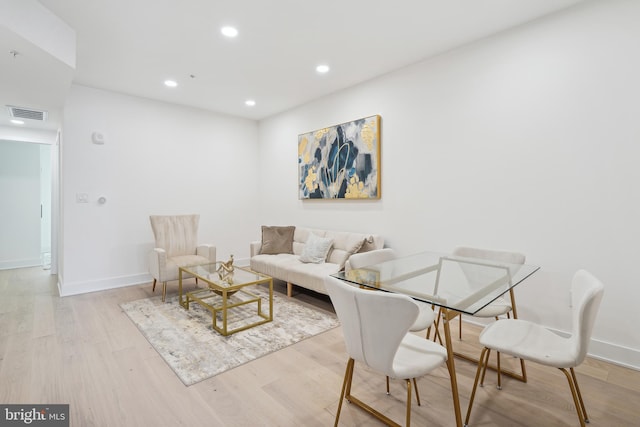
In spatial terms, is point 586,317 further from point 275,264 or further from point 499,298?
point 275,264

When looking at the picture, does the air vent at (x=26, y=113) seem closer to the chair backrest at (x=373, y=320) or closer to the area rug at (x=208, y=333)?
the area rug at (x=208, y=333)

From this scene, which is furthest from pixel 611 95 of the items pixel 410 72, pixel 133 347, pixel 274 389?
pixel 133 347

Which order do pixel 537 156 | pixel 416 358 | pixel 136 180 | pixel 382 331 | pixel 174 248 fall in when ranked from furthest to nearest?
1. pixel 136 180
2. pixel 174 248
3. pixel 537 156
4. pixel 416 358
5. pixel 382 331

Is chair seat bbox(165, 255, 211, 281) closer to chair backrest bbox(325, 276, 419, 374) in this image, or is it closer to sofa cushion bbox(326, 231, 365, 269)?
sofa cushion bbox(326, 231, 365, 269)

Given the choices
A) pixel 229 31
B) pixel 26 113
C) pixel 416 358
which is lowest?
pixel 416 358

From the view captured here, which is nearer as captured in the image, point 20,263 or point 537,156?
point 537,156

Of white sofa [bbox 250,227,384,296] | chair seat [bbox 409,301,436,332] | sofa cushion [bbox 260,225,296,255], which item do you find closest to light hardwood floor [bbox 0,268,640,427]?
chair seat [bbox 409,301,436,332]

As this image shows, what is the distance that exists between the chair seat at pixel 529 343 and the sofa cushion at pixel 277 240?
10.1ft

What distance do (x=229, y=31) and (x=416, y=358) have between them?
2.89m

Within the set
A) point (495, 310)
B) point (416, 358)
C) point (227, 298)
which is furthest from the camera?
point (227, 298)

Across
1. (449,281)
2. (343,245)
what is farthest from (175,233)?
(449,281)

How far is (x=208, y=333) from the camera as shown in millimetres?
2824

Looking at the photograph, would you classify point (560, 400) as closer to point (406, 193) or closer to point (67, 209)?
point (406, 193)

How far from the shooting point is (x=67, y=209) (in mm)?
3887
